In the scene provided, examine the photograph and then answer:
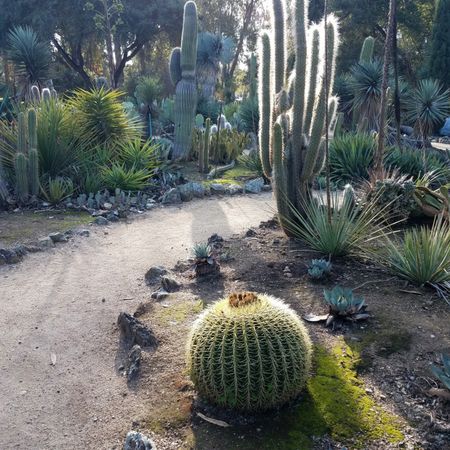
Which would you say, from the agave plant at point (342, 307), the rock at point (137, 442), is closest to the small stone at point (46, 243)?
the agave plant at point (342, 307)

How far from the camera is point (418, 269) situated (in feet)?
14.7

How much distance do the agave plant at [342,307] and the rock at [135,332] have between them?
131 centimetres

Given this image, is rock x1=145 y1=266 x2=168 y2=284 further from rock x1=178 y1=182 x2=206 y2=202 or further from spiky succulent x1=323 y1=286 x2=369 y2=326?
rock x1=178 y1=182 x2=206 y2=202

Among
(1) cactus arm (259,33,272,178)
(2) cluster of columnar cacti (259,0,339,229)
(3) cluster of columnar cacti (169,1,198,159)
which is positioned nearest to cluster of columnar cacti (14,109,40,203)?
(1) cactus arm (259,33,272,178)

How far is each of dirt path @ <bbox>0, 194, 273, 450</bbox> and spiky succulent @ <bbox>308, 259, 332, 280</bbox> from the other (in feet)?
5.10

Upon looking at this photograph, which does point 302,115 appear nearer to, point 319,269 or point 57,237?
point 319,269

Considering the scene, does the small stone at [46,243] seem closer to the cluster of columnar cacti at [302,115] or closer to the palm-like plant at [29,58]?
the cluster of columnar cacti at [302,115]

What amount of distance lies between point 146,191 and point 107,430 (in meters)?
7.08

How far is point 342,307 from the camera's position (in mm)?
3912

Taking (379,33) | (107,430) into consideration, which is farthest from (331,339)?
(379,33)

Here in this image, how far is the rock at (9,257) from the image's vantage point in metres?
6.06

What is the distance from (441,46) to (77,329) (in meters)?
29.9

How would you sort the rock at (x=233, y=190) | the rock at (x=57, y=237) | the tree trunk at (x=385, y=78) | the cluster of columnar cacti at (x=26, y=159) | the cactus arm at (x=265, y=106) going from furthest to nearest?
the rock at (x=233, y=190)
the cluster of columnar cacti at (x=26, y=159)
the rock at (x=57, y=237)
the cactus arm at (x=265, y=106)
the tree trunk at (x=385, y=78)

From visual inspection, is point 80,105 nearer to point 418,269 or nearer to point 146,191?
point 146,191
